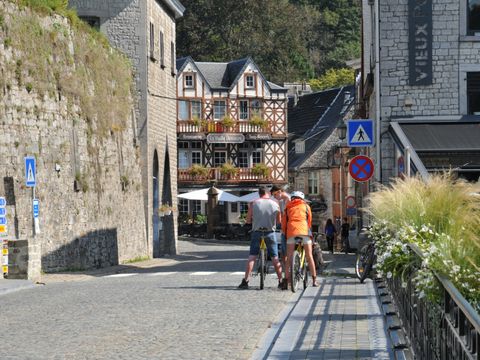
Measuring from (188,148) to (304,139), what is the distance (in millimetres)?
8674

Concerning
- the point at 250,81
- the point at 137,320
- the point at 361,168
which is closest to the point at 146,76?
the point at 361,168

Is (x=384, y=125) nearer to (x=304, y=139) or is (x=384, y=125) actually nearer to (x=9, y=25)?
(x=9, y=25)

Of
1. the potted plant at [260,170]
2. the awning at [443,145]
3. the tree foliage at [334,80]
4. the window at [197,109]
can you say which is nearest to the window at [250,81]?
the window at [197,109]

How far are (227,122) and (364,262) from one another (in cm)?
5323

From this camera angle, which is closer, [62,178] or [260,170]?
[62,178]

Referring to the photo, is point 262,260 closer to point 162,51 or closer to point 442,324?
point 442,324

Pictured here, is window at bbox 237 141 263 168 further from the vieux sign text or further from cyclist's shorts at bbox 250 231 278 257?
cyclist's shorts at bbox 250 231 278 257

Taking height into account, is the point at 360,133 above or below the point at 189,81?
below

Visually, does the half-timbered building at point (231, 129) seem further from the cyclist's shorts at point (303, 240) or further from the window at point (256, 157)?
the cyclist's shorts at point (303, 240)

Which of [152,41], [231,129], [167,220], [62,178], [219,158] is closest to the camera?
[62,178]

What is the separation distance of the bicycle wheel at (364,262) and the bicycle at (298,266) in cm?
233

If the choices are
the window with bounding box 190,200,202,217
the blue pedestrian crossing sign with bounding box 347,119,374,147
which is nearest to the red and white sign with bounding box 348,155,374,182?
the blue pedestrian crossing sign with bounding box 347,119,374,147

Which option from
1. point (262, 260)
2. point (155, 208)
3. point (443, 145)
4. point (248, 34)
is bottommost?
point (262, 260)

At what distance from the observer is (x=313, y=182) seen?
78688 millimetres
